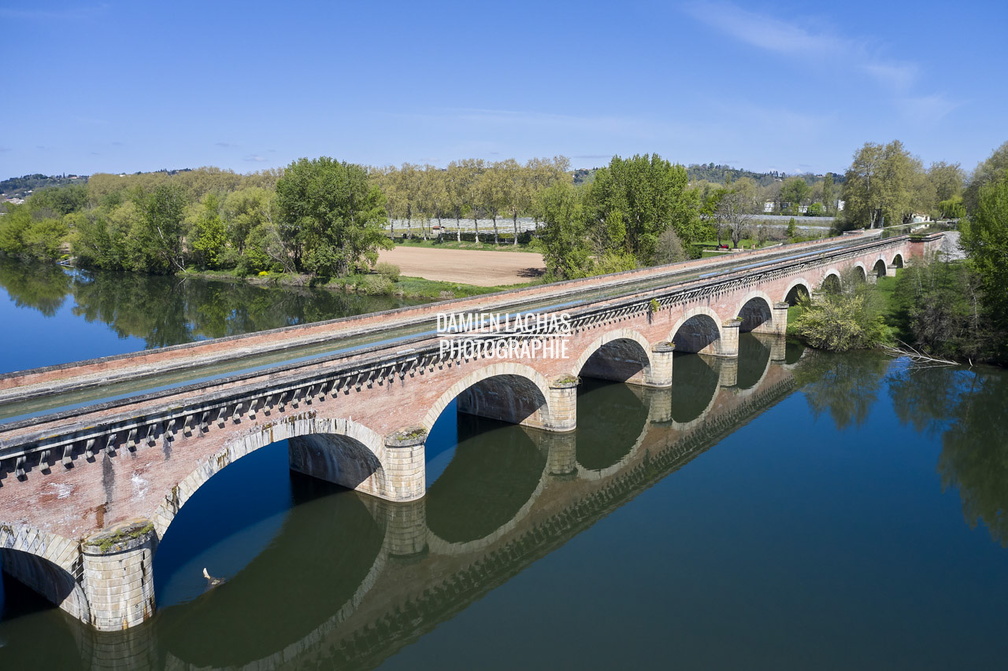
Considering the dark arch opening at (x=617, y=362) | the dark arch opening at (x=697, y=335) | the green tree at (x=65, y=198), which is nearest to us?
the dark arch opening at (x=617, y=362)

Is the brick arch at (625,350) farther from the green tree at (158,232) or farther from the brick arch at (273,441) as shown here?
the green tree at (158,232)

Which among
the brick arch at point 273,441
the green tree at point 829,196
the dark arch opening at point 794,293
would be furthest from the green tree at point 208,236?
the green tree at point 829,196

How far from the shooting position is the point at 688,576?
1723 cm

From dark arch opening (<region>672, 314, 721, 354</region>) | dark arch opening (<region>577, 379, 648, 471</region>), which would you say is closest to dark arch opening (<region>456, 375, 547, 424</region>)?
dark arch opening (<region>577, 379, 648, 471</region>)

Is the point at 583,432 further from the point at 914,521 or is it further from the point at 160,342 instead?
the point at 160,342

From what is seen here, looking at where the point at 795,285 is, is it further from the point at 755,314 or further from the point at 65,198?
the point at 65,198

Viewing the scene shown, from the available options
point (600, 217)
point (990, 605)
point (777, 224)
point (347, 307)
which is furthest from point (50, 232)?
point (990, 605)

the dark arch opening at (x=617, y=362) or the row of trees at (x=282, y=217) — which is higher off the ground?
the row of trees at (x=282, y=217)

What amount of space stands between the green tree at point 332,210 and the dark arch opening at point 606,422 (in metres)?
33.0

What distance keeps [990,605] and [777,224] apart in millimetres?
84688

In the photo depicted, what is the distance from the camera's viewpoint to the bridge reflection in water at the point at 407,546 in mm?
14695

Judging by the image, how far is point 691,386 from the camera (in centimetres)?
3403

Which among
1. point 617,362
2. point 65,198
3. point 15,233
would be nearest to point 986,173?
point 617,362

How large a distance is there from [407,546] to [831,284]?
129 feet
